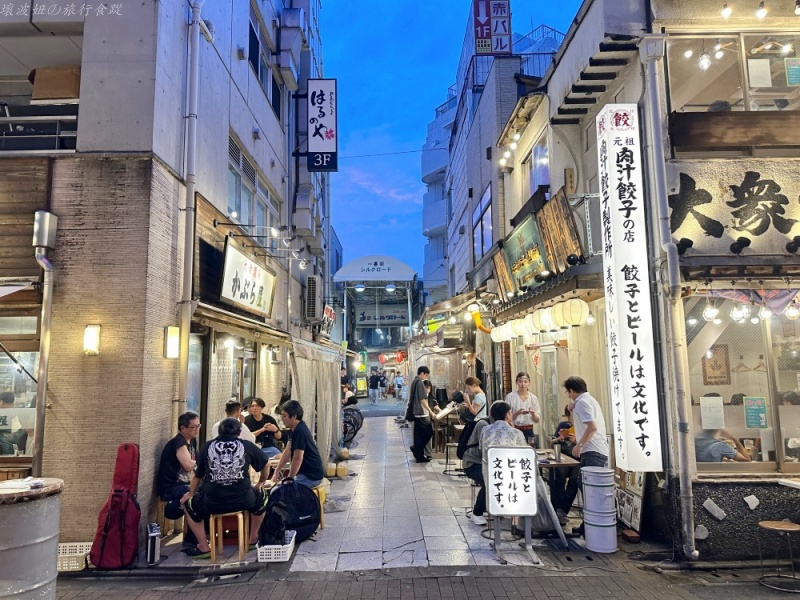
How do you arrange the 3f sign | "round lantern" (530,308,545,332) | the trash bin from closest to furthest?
the trash bin → "round lantern" (530,308,545,332) → the 3f sign

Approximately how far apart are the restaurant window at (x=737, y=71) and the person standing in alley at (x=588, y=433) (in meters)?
4.44

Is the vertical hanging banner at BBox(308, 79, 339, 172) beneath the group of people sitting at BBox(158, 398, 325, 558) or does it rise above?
above

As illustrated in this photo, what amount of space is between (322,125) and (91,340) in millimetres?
10950

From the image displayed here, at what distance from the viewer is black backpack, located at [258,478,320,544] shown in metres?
6.84

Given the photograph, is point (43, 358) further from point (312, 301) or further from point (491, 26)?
point (491, 26)

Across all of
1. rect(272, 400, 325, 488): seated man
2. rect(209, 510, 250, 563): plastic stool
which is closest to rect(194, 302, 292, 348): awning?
rect(272, 400, 325, 488): seated man

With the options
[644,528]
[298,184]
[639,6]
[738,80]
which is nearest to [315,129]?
[298,184]

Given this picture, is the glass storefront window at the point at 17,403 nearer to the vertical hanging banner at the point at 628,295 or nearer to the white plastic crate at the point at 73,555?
the white plastic crate at the point at 73,555

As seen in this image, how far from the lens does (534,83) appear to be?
Answer: 48.8 feet

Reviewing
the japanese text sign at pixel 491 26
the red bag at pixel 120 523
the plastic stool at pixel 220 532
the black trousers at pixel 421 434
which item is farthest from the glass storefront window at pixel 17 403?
the japanese text sign at pixel 491 26

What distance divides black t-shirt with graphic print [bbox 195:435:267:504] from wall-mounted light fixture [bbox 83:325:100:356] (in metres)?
1.97

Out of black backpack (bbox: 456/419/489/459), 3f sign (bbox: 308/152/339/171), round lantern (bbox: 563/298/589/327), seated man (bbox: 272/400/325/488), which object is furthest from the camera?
3f sign (bbox: 308/152/339/171)

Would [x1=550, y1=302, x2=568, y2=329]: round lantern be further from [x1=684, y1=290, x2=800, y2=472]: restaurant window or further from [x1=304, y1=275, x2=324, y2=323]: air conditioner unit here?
[x1=304, y1=275, x2=324, y2=323]: air conditioner unit

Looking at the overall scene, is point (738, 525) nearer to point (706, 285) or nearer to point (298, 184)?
point (706, 285)
